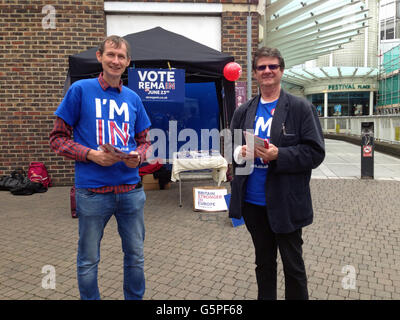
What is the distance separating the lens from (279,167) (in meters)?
2.11

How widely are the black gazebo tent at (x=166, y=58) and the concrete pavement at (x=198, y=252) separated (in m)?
2.23

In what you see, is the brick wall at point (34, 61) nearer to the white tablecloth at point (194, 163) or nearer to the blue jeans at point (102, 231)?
the white tablecloth at point (194, 163)

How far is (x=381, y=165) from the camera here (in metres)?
10.1

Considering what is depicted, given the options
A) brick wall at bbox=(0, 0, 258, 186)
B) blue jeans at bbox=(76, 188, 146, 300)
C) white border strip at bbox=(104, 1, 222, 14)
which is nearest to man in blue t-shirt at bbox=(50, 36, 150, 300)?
blue jeans at bbox=(76, 188, 146, 300)

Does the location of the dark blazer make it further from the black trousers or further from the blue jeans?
the blue jeans

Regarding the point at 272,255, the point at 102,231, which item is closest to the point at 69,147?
the point at 102,231

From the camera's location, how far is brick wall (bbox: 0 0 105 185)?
7305 mm

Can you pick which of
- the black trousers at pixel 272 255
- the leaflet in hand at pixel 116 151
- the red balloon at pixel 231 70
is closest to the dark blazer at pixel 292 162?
the black trousers at pixel 272 255

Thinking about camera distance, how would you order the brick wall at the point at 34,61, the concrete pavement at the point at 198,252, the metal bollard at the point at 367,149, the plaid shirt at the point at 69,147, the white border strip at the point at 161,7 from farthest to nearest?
the metal bollard at the point at 367,149 → the white border strip at the point at 161,7 → the brick wall at the point at 34,61 → the concrete pavement at the point at 198,252 → the plaid shirt at the point at 69,147

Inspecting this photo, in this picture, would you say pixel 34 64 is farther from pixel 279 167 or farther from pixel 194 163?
pixel 279 167

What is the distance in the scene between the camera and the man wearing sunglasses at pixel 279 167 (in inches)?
84.0

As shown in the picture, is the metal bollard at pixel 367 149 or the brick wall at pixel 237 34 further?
the metal bollard at pixel 367 149

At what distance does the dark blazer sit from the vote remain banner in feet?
12.0
